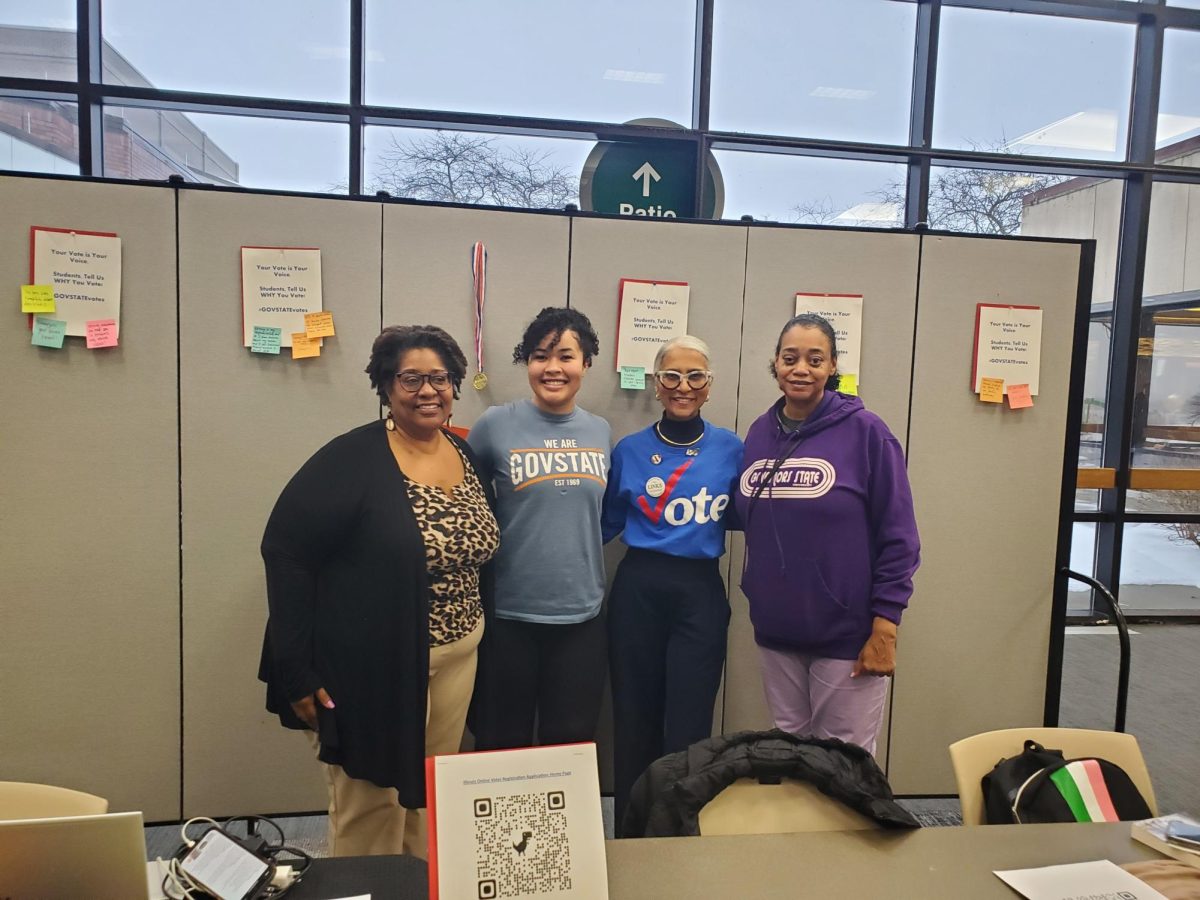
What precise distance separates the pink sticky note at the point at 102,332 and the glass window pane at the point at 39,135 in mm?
1319

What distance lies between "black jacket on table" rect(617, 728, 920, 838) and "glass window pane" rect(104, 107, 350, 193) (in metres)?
2.82

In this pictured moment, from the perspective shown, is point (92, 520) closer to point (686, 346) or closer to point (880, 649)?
point (686, 346)

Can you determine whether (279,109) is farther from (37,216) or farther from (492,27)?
(37,216)

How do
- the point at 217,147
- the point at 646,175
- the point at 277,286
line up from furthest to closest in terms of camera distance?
the point at 217,147, the point at 646,175, the point at 277,286

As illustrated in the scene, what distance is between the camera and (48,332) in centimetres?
215

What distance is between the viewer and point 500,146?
3352 mm

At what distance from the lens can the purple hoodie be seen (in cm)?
189

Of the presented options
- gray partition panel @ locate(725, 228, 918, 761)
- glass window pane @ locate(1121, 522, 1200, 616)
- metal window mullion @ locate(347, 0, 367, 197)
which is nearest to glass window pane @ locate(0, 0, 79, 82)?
metal window mullion @ locate(347, 0, 367, 197)

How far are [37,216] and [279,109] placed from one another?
1.26 metres

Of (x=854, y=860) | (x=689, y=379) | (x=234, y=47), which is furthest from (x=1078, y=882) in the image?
(x=234, y=47)

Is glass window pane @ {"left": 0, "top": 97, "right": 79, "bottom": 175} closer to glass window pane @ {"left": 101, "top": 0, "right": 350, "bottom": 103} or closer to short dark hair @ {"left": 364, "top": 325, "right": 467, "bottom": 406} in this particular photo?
glass window pane @ {"left": 101, "top": 0, "right": 350, "bottom": 103}

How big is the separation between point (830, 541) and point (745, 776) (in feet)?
2.56

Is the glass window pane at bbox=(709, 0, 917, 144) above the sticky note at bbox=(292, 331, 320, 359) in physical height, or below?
above

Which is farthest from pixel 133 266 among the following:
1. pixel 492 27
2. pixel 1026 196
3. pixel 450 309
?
pixel 1026 196
